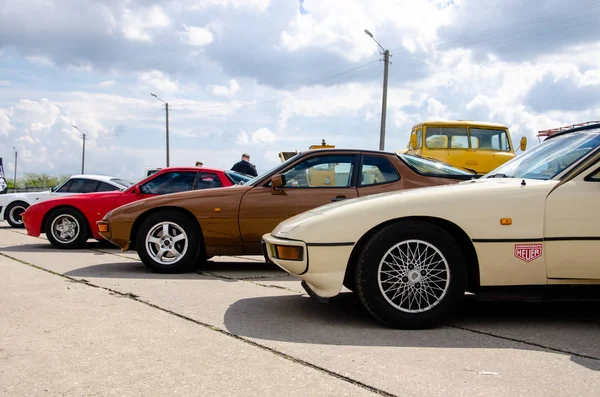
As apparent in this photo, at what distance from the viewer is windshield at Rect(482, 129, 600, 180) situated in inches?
175

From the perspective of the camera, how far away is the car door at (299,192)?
7102 mm

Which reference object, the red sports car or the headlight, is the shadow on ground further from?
the red sports car

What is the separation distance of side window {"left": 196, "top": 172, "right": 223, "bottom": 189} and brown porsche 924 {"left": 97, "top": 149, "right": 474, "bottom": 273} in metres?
2.72

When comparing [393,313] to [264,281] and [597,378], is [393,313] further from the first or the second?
[264,281]

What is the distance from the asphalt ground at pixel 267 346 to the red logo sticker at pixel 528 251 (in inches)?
18.9

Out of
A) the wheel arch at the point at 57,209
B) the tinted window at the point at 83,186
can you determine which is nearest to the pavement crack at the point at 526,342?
the wheel arch at the point at 57,209

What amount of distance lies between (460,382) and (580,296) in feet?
5.00

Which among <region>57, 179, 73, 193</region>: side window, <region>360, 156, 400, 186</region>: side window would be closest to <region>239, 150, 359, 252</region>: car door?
<region>360, 156, 400, 186</region>: side window

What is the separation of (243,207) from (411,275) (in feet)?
10.6

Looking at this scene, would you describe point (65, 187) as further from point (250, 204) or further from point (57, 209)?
point (250, 204)

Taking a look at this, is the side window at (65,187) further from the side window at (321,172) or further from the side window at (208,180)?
the side window at (321,172)

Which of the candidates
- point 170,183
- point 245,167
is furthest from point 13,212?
point 170,183

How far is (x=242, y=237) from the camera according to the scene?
7.13m

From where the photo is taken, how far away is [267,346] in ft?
12.5
